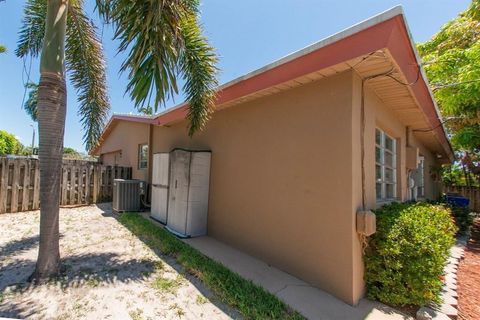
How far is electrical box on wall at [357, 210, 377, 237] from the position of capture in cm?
312

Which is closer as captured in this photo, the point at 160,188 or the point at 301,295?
the point at 301,295

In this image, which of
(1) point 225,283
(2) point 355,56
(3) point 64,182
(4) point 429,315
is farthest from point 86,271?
(3) point 64,182

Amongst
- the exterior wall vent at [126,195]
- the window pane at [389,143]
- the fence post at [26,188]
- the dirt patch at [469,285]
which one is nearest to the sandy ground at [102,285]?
the exterior wall vent at [126,195]

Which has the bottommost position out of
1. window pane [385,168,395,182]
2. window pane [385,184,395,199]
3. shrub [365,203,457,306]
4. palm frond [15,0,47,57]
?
shrub [365,203,457,306]

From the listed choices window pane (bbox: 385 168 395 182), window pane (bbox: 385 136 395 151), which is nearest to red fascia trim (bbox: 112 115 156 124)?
window pane (bbox: 385 136 395 151)

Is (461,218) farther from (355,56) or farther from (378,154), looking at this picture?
(355,56)

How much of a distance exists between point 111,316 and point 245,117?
12.9 feet

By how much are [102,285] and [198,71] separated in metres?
4.04

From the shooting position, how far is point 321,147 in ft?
11.9

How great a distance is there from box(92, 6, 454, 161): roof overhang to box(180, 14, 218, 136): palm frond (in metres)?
0.34

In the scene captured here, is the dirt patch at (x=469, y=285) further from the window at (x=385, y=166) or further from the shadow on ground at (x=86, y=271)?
the shadow on ground at (x=86, y=271)

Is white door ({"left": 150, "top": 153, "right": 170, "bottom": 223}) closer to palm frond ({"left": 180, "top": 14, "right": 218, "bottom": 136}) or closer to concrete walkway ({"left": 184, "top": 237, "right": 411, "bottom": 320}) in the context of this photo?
palm frond ({"left": 180, "top": 14, "right": 218, "bottom": 136})

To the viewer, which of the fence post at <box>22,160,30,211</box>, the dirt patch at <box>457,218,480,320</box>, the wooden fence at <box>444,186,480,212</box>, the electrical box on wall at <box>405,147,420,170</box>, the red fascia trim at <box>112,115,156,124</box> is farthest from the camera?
the wooden fence at <box>444,186,480,212</box>

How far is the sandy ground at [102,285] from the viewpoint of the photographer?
2803 mm
